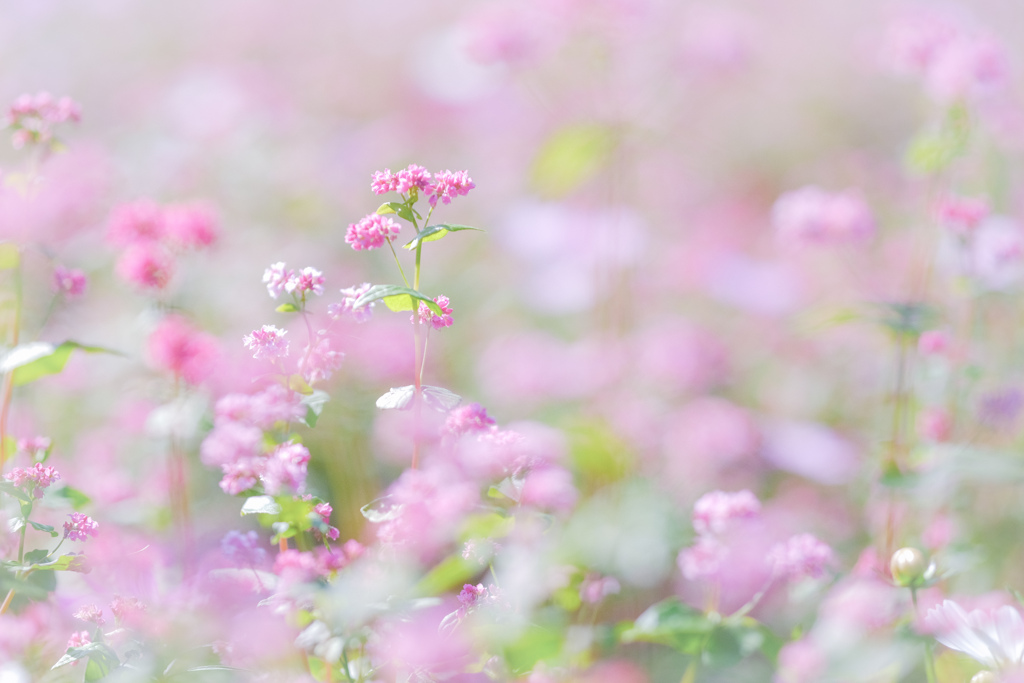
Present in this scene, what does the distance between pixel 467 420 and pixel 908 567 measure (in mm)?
415

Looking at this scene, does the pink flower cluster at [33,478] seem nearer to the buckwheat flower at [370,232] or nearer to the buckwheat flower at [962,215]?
the buckwheat flower at [370,232]

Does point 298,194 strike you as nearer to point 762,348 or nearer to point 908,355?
point 762,348

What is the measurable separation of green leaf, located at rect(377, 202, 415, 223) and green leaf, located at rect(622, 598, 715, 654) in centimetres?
42

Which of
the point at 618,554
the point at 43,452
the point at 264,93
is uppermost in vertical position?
the point at 264,93

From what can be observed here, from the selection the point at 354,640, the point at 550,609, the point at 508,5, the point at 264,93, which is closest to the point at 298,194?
the point at 264,93

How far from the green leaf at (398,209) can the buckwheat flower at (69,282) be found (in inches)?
14.2

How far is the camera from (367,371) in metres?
1.01

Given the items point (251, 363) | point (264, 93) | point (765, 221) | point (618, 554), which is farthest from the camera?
point (765, 221)

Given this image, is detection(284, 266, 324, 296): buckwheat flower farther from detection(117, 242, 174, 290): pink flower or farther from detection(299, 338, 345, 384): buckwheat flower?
detection(117, 242, 174, 290): pink flower

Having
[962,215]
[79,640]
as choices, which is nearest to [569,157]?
[962,215]

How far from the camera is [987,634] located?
61cm

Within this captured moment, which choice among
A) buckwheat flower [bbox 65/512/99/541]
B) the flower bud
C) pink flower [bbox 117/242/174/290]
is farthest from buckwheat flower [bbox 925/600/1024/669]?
pink flower [bbox 117/242/174/290]

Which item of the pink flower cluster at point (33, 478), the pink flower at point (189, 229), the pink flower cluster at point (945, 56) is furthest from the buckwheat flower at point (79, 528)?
the pink flower cluster at point (945, 56)

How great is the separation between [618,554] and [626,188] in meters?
1.29
